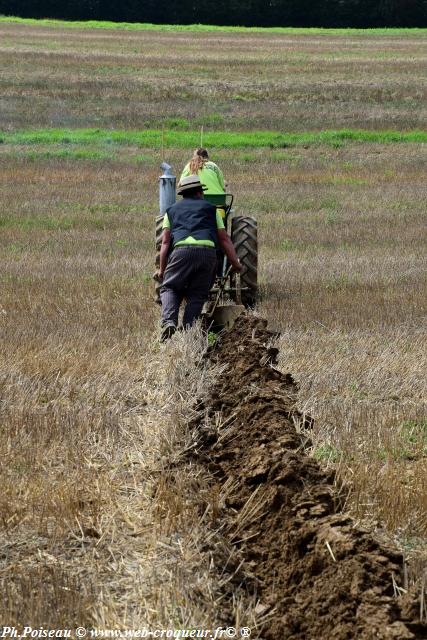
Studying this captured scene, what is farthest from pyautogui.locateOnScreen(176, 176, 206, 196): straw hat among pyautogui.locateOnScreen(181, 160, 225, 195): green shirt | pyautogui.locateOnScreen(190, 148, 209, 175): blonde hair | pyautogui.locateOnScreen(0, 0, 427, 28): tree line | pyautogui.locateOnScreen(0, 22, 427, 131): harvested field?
pyautogui.locateOnScreen(0, 0, 427, 28): tree line

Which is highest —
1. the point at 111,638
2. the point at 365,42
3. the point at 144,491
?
the point at 111,638

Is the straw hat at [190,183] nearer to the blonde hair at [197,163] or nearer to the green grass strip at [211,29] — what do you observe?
the blonde hair at [197,163]

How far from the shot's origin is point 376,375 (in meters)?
8.04

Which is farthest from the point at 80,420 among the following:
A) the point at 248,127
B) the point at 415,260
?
the point at 248,127

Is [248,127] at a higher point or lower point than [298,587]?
lower

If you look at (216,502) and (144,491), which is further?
(144,491)

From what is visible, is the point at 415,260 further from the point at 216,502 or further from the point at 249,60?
the point at 249,60

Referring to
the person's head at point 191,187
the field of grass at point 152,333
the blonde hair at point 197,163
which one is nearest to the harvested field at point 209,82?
the field of grass at point 152,333

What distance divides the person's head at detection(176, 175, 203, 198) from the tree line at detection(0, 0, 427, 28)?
198 ft

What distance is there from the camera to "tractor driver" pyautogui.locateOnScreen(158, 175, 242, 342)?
8367 mm

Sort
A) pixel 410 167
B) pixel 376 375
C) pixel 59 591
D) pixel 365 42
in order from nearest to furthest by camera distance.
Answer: pixel 59 591, pixel 376 375, pixel 410 167, pixel 365 42

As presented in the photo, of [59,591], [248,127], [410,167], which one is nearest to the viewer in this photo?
[59,591]

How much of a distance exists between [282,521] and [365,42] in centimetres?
5245

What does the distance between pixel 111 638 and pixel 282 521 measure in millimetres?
1196
